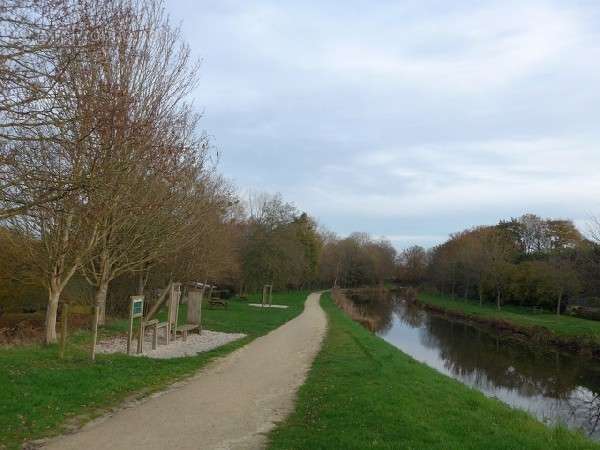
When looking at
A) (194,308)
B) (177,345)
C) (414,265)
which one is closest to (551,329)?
(194,308)

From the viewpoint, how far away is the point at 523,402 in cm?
1758

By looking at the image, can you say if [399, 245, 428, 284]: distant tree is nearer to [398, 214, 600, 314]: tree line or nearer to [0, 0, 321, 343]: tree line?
[398, 214, 600, 314]: tree line

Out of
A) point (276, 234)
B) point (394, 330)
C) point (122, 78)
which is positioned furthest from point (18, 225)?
point (276, 234)

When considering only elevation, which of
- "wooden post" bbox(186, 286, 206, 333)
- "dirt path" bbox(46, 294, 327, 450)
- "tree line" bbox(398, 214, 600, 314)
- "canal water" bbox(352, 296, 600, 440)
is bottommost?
"canal water" bbox(352, 296, 600, 440)

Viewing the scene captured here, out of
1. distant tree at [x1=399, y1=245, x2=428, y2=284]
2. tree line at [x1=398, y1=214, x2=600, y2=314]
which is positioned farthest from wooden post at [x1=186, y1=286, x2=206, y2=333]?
distant tree at [x1=399, y1=245, x2=428, y2=284]

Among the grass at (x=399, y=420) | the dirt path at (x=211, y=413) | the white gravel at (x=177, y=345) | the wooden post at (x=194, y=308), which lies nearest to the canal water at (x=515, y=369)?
the grass at (x=399, y=420)

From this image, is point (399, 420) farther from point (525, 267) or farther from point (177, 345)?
point (525, 267)

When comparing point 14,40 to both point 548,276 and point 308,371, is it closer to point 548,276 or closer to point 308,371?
point 308,371

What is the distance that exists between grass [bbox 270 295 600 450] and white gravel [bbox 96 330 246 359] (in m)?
4.36

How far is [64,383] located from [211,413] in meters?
2.71

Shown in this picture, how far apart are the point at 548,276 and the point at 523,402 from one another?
3051 centimetres

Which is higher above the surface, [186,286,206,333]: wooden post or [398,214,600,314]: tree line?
[398,214,600,314]: tree line

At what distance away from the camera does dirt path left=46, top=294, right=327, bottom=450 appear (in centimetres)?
657

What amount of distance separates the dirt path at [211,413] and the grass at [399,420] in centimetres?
40
